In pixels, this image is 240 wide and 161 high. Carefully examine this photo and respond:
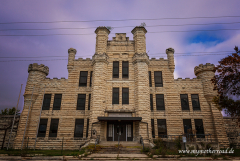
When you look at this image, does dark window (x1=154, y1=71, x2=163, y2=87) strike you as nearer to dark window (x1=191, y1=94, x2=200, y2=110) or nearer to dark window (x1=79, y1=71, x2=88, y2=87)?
dark window (x1=191, y1=94, x2=200, y2=110)

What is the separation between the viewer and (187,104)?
23.4 m

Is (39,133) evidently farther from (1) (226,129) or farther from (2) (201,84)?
(1) (226,129)

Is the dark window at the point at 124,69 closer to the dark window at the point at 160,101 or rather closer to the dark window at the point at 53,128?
the dark window at the point at 160,101

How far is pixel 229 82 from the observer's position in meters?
14.5

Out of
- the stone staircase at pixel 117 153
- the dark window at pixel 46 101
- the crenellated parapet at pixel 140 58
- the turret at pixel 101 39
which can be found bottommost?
the stone staircase at pixel 117 153

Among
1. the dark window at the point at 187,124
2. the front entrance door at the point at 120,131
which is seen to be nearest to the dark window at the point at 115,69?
the front entrance door at the point at 120,131

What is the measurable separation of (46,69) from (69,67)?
11.9 ft

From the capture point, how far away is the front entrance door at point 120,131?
2023 cm

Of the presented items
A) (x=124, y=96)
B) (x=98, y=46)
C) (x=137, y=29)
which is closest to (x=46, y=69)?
(x=98, y=46)

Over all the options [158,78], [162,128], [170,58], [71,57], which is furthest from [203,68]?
[71,57]

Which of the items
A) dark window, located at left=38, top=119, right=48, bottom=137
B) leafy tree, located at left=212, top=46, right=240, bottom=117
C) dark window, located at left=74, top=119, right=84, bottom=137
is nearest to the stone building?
dark window, located at left=38, top=119, right=48, bottom=137

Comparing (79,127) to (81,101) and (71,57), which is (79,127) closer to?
(81,101)

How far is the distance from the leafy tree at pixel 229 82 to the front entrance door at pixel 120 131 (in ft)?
35.2

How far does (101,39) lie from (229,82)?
1722cm
